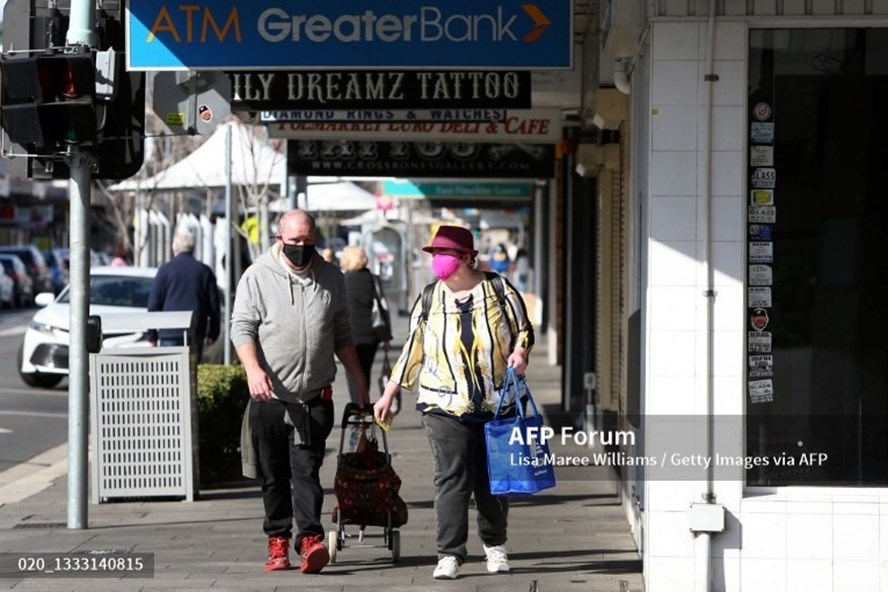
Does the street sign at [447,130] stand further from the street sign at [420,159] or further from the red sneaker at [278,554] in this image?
the red sneaker at [278,554]

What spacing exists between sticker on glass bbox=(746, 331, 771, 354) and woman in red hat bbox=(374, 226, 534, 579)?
1.10 m

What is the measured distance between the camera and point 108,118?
33.1 ft

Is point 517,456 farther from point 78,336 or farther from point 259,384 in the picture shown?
point 78,336

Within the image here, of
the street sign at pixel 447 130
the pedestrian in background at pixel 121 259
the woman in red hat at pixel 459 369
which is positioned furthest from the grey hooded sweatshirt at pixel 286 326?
the pedestrian in background at pixel 121 259

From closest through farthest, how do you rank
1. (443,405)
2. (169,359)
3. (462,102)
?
(443,405)
(462,102)
(169,359)

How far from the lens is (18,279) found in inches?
2028

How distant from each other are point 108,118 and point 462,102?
2.21 metres

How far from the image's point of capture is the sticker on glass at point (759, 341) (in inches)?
311

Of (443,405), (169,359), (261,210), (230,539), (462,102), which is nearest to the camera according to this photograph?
(443,405)

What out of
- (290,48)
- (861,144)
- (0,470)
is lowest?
(0,470)

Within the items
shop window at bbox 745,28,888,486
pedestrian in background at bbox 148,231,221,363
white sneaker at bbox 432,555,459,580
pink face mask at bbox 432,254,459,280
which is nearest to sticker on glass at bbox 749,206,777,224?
shop window at bbox 745,28,888,486

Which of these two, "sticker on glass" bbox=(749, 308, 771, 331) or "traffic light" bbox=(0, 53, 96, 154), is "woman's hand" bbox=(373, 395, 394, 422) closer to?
"sticker on glass" bbox=(749, 308, 771, 331)

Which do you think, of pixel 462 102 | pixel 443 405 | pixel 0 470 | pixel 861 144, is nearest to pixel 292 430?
pixel 443 405

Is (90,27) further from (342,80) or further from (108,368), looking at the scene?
(108,368)
